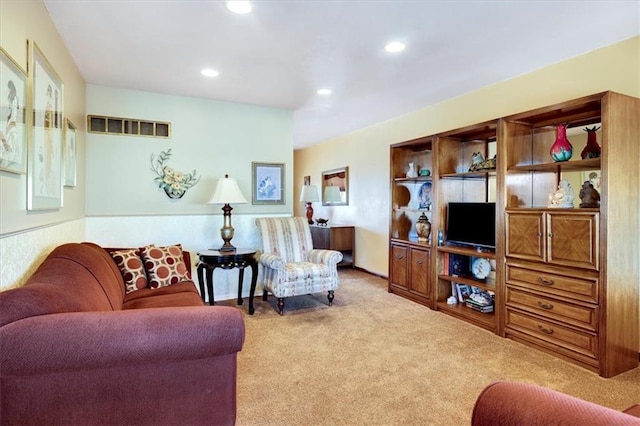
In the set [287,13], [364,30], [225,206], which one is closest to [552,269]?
[364,30]

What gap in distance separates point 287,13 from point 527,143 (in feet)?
7.81

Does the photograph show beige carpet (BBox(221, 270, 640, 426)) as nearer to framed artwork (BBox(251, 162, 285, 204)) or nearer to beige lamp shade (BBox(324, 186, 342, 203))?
framed artwork (BBox(251, 162, 285, 204))

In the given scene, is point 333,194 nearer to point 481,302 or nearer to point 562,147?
point 481,302

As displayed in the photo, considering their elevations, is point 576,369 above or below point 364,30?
below

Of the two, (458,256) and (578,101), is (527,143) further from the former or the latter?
(458,256)

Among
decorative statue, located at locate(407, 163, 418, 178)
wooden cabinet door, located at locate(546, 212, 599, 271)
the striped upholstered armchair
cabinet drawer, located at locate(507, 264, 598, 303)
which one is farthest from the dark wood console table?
wooden cabinet door, located at locate(546, 212, 599, 271)

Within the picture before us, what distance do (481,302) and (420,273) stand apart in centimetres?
73

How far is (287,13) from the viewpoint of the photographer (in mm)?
2312

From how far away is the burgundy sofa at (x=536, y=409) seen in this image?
0.74m

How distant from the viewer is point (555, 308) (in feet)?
8.86

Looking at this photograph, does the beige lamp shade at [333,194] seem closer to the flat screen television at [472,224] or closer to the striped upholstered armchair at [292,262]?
the striped upholstered armchair at [292,262]

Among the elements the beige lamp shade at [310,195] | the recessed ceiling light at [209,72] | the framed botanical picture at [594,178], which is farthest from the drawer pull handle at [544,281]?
the beige lamp shade at [310,195]

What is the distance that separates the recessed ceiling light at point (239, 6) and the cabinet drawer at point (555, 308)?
9.83 ft

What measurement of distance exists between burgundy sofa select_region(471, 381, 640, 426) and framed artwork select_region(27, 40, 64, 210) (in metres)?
2.21
